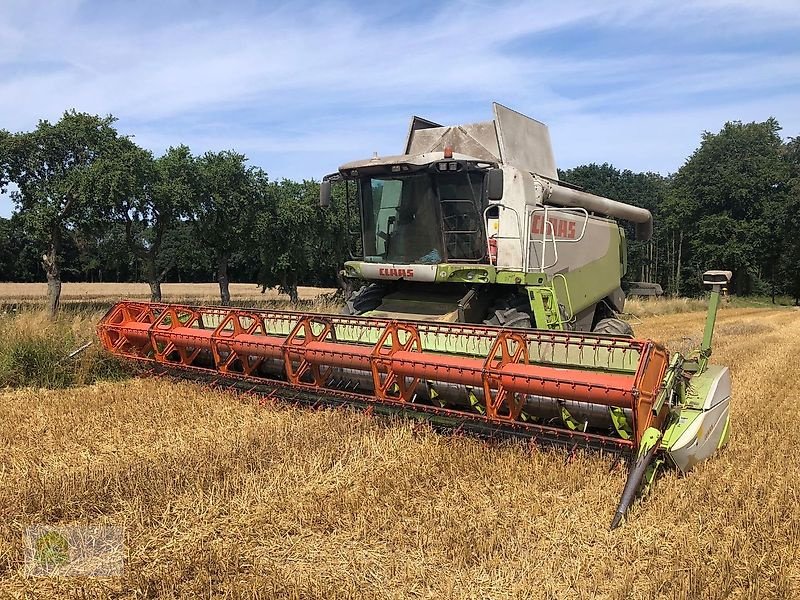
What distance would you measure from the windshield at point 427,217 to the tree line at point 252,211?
5868mm

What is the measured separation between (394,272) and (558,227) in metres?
1.64

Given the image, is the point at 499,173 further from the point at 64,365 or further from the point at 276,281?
the point at 276,281

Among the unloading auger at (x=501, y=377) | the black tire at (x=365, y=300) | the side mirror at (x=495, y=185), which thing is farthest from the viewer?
the black tire at (x=365, y=300)

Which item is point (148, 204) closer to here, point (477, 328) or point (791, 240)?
point (477, 328)

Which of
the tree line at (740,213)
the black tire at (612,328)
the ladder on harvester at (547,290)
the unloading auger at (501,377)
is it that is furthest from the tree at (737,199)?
the unloading auger at (501,377)

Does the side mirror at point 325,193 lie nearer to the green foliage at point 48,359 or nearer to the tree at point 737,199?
the green foliage at point 48,359

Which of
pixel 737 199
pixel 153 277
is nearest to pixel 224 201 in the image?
pixel 153 277

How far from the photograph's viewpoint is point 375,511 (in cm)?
290

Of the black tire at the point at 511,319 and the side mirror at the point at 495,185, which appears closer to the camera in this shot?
the side mirror at the point at 495,185

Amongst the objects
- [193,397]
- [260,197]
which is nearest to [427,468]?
[193,397]

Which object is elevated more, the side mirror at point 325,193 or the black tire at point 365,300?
the side mirror at point 325,193

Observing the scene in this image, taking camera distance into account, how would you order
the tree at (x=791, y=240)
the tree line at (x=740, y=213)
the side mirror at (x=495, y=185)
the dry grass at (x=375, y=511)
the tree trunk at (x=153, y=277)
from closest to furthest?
the dry grass at (x=375, y=511) < the side mirror at (x=495, y=185) < the tree trunk at (x=153, y=277) < the tree at (x=791, y=240) < the tree line at (x=740, y=213)

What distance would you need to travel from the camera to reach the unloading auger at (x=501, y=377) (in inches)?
132

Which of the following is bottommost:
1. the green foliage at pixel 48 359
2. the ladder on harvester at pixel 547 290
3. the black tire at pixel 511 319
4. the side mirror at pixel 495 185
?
the green foliage at pixel 48 359
